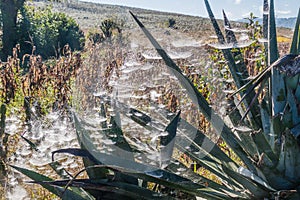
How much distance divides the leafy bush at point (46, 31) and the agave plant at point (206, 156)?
14.2 meters

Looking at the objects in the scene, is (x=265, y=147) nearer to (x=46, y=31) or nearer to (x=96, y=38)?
(x=96, y=38)

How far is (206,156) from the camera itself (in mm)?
1771

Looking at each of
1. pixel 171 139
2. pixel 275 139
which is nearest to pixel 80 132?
pixel 171 139

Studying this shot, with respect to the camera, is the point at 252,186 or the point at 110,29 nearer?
the point at 252,186

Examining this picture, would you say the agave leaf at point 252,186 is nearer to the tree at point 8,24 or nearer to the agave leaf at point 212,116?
the agave leaf at point 212,116

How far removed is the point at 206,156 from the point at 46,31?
17035 mm

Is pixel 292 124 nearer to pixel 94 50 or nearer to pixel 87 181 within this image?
pixel 87 181

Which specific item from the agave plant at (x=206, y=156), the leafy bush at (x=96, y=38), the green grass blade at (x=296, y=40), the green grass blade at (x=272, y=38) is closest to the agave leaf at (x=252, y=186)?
the agave plant at (x=206, y=156)

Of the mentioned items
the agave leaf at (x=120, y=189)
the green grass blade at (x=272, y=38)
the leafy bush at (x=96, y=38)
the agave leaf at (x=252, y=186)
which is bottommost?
the agave leaf at (x=120, y=189)

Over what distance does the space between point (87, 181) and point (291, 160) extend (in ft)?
2.31

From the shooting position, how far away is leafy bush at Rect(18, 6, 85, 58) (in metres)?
17.2

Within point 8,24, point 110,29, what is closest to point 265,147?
point 110,29

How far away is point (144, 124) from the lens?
180 centimetres

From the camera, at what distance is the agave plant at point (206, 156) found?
1395 millimetres
